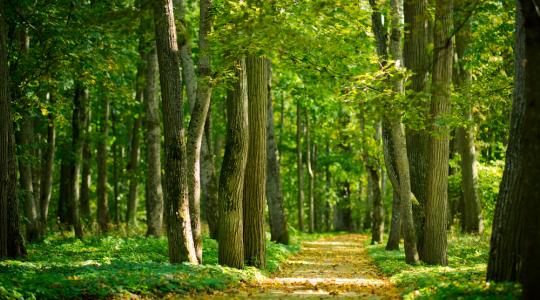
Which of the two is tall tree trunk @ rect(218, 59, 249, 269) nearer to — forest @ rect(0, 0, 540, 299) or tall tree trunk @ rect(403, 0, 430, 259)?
forest @ rect(0, 0, 540, 299)

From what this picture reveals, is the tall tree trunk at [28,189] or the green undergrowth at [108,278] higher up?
the tall tree trunk at [28,189]

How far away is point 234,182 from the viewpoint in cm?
1275

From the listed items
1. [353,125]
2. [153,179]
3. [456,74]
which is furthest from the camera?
[353,125]

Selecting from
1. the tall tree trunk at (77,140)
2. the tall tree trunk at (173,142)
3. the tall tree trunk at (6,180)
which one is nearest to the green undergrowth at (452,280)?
the tall tree trunk at (173,142)

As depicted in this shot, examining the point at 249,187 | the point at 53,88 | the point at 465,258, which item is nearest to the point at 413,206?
the point at 465,258

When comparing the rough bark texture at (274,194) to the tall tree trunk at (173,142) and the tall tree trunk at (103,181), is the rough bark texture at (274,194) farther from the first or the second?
the tall tree trunk at (173,142)

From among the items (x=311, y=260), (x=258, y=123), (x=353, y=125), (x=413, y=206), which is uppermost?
(x=353, y=125)

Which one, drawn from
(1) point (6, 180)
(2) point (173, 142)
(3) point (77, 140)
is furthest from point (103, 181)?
(2) point (173, 142)

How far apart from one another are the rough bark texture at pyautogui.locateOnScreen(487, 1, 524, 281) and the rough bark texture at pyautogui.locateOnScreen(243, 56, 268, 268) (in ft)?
20.8

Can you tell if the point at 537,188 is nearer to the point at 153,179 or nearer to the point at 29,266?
the point at 29,266

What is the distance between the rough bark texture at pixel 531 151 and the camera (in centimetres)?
603

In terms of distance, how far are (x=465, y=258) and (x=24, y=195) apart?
13529 mm

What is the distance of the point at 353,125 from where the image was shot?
1215 inches

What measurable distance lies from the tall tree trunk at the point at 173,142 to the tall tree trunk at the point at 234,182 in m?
1.06
